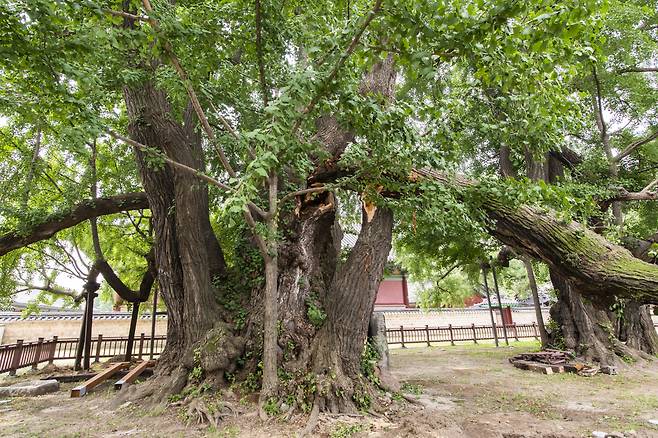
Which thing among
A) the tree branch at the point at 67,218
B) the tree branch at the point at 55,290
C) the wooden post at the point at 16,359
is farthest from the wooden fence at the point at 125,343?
the tree branch at the point at 67,218

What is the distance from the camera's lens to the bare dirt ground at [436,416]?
12.7ft

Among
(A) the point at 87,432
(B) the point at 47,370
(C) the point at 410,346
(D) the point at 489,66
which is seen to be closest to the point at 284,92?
(D) the point at 489,66

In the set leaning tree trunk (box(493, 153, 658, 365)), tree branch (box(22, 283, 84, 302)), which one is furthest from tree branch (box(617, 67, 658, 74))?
tree branch (box(22, 283, 84, 302))

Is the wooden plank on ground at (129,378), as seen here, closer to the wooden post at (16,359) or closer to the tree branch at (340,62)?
the wooden post at (16,359)

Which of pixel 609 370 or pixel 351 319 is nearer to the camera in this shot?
pixel 351 319

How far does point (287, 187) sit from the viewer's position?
585cm

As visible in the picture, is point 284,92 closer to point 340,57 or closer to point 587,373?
point 340,57

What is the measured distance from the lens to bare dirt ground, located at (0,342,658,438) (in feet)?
12.7

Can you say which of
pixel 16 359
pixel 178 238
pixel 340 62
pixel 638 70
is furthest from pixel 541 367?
pixel 16 359

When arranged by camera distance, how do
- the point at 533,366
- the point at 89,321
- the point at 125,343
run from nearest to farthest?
the point at 533,366
the point at 89,321
the point at 125,343

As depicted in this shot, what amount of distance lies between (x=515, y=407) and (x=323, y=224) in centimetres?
382

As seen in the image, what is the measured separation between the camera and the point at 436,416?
443 centimetres

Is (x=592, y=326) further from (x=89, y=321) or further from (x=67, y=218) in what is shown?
(x=89, y=321)

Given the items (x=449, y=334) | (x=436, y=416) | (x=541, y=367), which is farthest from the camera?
(x=449, y=334)
